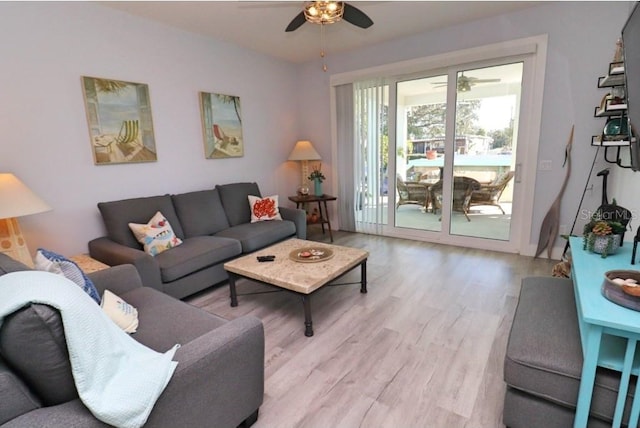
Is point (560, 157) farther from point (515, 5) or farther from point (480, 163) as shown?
point (515, 5)

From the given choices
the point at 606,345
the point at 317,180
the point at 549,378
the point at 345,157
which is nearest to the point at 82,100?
the point at 317,180

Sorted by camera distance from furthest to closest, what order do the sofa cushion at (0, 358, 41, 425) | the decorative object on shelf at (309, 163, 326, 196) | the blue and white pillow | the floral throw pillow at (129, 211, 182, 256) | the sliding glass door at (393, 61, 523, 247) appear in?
1. the decorative object on shelf at (309, 163, 326, 196)
2. the sliding glass door at (393, 61, 523, 247)
3. the floral throw pillow at (129, 211, 182, 256)
4. the blue and white pillow
5. the sofa cushion at (0, 358, 41, 425)

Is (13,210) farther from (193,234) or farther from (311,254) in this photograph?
(311,254)

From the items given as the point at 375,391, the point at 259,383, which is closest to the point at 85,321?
the point at 259,383

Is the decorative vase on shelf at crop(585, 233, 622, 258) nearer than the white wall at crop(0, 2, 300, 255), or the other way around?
the decorative vase on shelf at crop(585, 233, 622, 258)

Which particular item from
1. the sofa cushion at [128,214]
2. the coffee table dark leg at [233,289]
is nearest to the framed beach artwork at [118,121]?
the sofa cushion at [128,214]

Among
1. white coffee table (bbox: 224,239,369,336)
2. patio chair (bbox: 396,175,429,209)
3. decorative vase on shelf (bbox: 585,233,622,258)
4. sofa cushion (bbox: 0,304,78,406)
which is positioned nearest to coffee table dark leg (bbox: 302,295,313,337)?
white coffee table (bbox: 224,239,369,336)

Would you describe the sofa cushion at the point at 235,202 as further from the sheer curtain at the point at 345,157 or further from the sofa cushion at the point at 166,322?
the sofa cushion at the point at 166,322

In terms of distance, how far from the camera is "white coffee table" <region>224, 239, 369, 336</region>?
219cm

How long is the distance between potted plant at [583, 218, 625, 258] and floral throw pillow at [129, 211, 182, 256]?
313 centimetres

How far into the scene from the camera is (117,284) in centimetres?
198

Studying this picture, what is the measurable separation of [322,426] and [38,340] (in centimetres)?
122

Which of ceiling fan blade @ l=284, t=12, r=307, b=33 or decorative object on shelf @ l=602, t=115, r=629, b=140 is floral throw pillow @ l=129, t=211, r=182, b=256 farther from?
decorative object on shelf @ l=602, t=115, r=629, b=140

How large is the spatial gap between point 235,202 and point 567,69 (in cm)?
382
